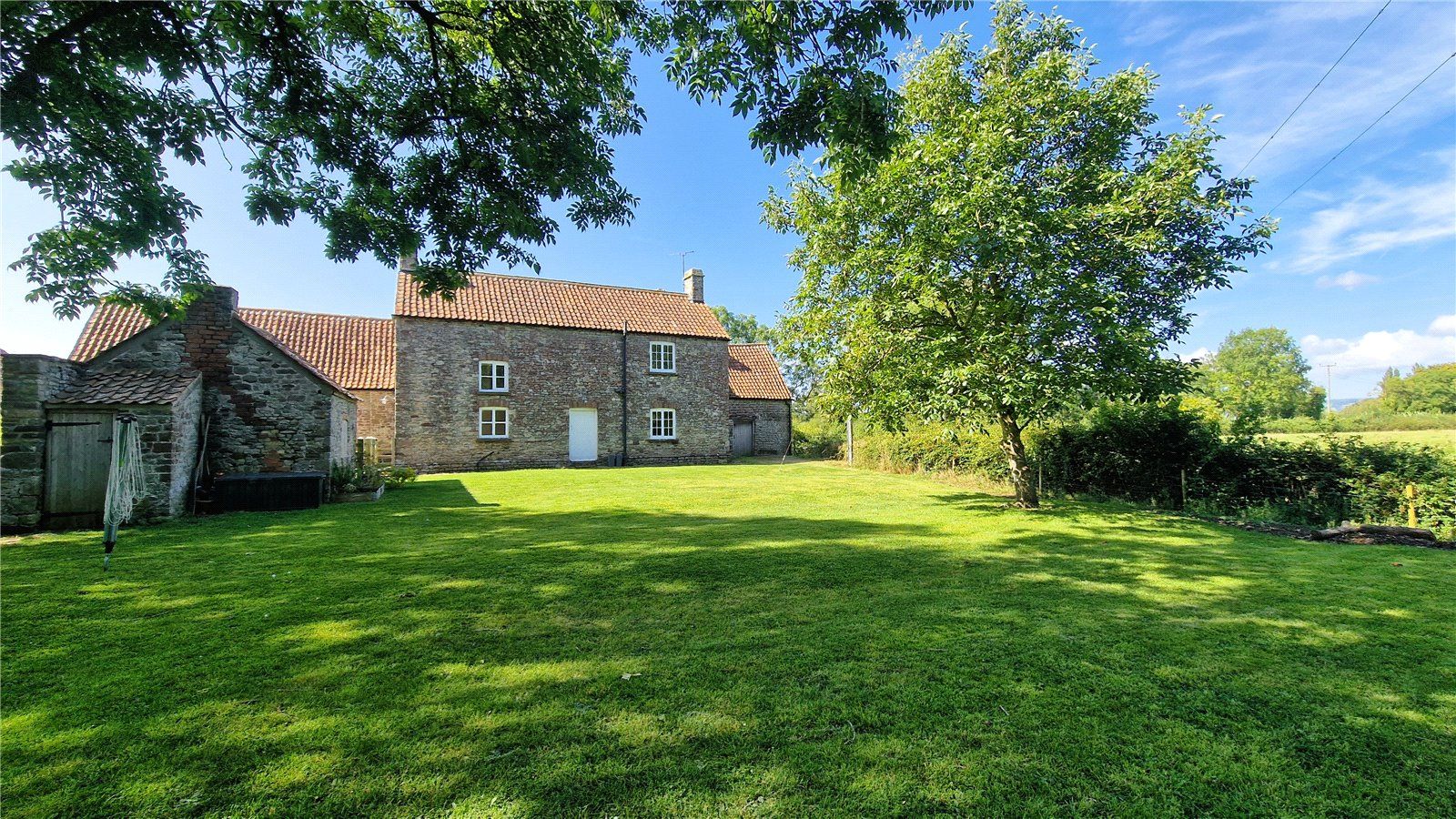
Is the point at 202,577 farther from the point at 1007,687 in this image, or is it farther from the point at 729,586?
the point at 1007,687

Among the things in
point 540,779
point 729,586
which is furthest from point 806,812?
point 729,586

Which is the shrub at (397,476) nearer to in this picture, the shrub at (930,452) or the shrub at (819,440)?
the shrub at (930,452)

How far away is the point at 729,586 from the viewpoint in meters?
5.66

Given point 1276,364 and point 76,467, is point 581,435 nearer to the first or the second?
point 76,467

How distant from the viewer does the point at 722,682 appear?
3.51m

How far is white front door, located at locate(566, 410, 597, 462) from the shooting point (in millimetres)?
22938

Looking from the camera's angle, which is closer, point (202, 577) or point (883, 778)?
point (883, 778)

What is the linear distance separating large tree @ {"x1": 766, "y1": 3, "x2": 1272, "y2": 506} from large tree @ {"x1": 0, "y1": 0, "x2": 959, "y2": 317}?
4.93m

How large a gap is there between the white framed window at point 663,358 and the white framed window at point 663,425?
1839 millimetres

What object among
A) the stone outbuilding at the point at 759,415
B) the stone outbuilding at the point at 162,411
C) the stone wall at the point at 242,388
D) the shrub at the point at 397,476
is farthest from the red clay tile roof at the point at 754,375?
the stone outbuilding at the point at 162,411

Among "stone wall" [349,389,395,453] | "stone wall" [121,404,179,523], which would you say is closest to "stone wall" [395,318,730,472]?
"stone wall" [349,389,395,453]

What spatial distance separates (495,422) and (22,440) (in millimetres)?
13173

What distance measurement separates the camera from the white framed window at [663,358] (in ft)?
81.5

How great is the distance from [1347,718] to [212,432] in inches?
641
